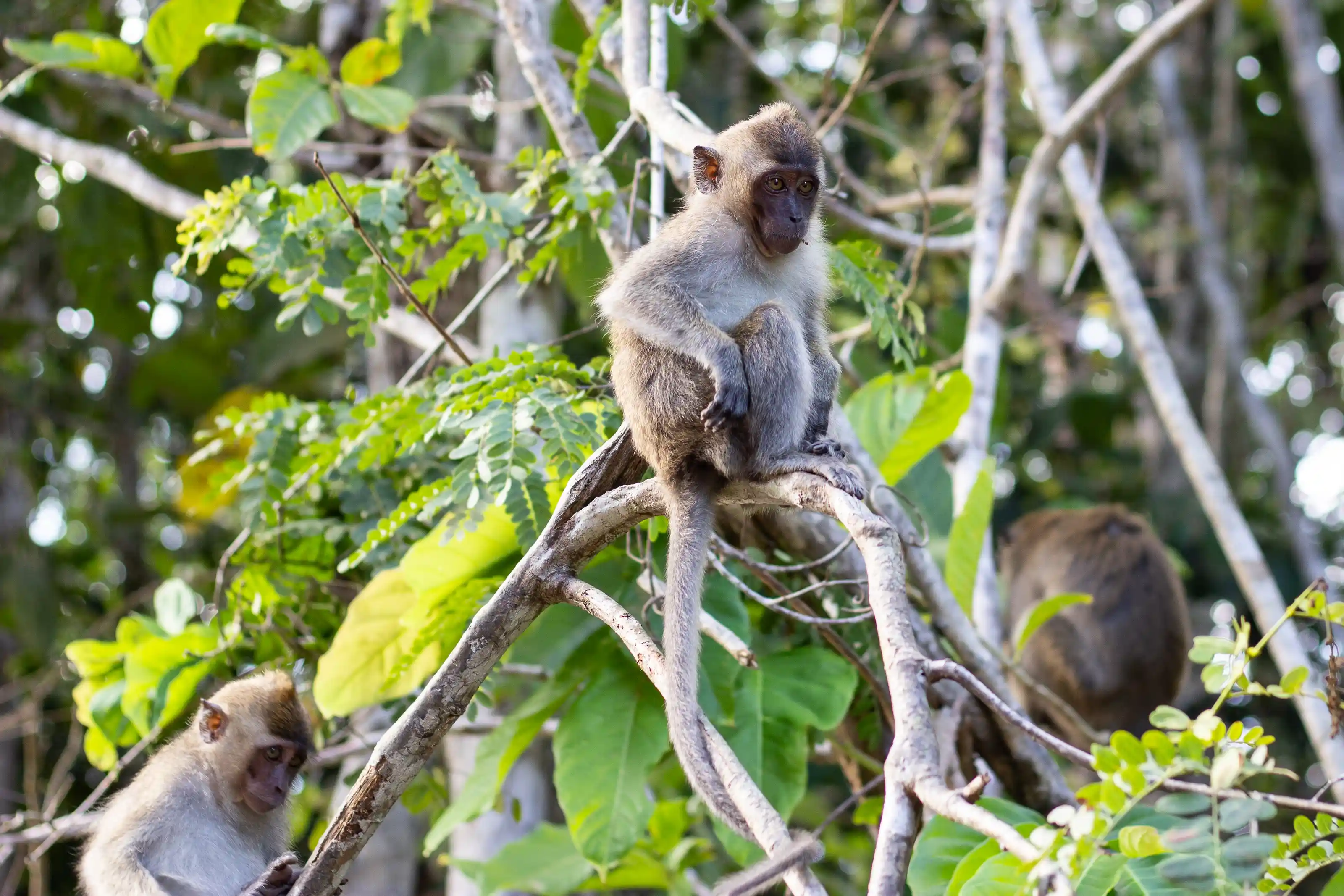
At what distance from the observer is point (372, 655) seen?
5098mm

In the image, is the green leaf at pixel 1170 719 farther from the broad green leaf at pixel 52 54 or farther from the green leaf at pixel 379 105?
the broad green leaf at pixel 52 54

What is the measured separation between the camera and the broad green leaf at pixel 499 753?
492 centimetres

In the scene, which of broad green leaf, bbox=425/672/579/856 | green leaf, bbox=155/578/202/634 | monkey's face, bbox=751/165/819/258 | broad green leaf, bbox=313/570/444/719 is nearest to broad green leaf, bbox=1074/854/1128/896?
monkey's face, bbox=751/165/819/258

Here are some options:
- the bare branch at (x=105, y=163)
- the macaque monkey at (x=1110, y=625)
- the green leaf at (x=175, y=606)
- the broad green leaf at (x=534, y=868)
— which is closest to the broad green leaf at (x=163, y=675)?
the green leaf at (x=175, y=606)

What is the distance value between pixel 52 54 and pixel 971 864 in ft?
17.3

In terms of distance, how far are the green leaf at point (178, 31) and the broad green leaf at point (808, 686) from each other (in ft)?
12.4

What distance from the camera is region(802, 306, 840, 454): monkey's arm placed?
4.16 m

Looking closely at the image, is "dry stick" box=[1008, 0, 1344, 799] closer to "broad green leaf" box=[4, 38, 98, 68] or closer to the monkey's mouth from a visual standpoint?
the monkey's mouth

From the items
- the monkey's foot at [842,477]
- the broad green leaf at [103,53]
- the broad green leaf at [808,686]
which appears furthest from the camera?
the broad green leaf at [103,53]

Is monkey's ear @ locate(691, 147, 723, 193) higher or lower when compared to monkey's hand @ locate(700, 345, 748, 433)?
higher

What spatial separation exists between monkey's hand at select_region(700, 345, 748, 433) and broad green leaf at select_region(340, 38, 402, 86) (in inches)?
117

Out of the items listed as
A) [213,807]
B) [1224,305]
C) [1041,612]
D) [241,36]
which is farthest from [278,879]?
[1224,305]

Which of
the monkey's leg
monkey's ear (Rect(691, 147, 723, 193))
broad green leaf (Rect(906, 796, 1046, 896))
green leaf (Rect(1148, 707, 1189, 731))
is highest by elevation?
monkey's ear (Rect(691, 147, 723, 193))

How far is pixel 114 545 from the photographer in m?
10.3
